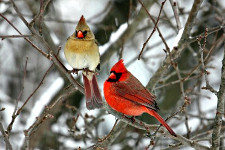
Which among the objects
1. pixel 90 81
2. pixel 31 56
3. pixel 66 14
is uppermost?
pixel 66 14

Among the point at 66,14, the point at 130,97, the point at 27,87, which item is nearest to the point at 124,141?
the point at 130,97

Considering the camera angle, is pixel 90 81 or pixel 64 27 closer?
pixel 90 81

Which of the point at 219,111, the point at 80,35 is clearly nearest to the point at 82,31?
the point at 80,35

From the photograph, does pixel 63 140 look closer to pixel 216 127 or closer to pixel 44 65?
pixel 44 65

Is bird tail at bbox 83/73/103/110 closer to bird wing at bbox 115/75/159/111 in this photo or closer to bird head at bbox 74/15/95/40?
bird wing at bbox 115/75/159/111

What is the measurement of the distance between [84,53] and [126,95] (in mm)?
569

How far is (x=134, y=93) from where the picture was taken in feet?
10.5

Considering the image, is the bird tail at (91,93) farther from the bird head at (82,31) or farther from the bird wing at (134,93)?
the bird head at (82,31)

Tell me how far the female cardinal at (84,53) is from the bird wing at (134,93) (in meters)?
0.21

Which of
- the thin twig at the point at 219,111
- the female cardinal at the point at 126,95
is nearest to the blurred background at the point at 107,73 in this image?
the female cardinal at the point at 126,95

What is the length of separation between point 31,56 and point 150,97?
14.6 ft

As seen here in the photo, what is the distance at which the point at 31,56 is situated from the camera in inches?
283

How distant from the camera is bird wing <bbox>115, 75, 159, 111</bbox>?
123 inches

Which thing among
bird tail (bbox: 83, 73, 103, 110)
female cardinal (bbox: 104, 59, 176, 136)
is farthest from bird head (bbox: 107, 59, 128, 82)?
bird tail (bbox: 83, 73, 103, 110)
